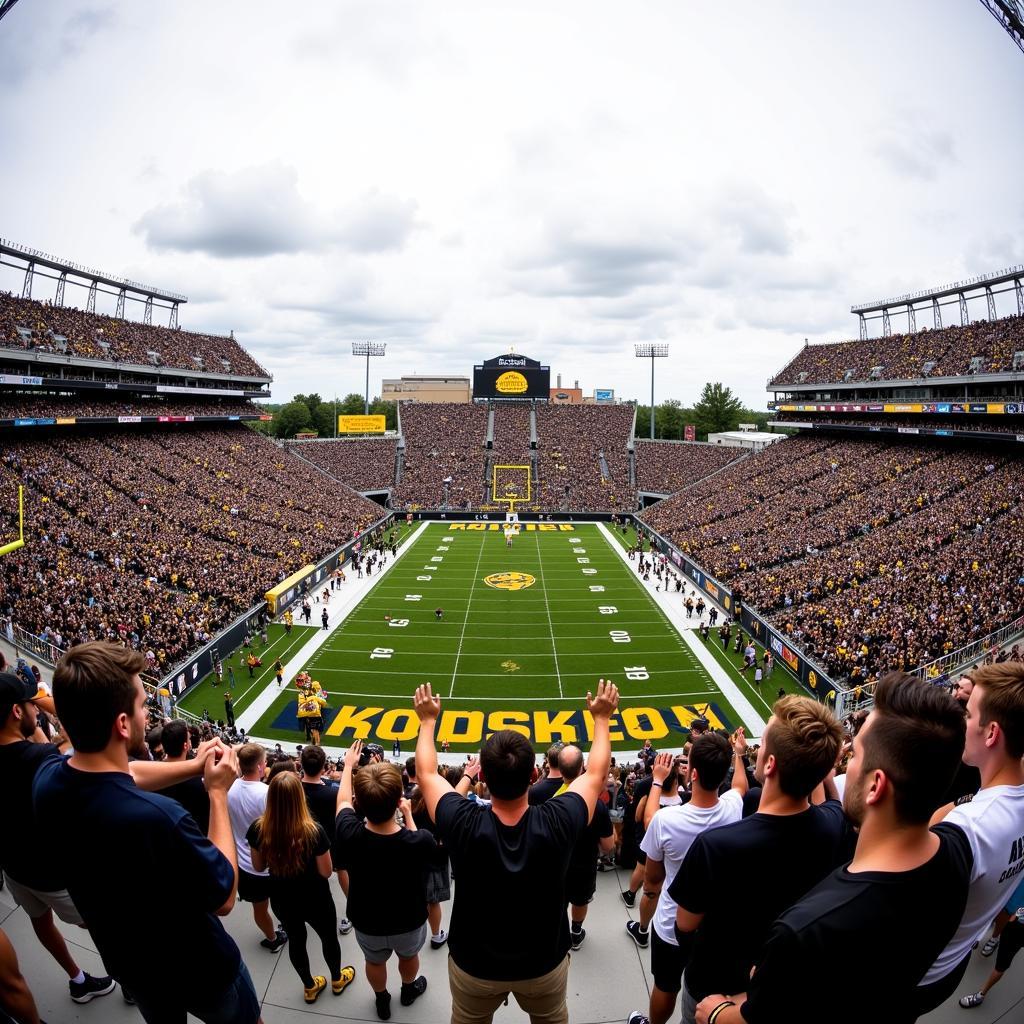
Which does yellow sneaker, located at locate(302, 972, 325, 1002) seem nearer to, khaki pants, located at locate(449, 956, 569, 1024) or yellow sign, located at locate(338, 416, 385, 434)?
khaki pants, located at locate(449, 956, 569, 1024)

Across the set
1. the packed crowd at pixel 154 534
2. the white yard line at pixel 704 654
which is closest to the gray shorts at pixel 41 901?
the white yard line at pixel 704 654

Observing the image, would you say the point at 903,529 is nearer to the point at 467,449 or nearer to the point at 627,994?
the point at 627,994

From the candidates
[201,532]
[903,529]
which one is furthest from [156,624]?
[903,529]

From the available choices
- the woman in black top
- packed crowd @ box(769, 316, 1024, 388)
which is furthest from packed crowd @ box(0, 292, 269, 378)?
packed crowd @ box(769, 316, 1024, 388)

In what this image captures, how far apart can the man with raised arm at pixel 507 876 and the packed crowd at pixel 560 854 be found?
1cm

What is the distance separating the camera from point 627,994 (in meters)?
4.63

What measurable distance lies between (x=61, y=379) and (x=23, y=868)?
3900 cm

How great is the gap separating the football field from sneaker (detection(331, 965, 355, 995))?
13.0 meters

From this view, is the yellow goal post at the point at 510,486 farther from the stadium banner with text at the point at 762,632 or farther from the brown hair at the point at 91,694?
the brown hair at the point at 91,694

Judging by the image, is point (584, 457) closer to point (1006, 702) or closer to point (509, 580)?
point (509, 580)

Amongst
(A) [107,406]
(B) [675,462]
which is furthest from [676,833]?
(B) [675,462]

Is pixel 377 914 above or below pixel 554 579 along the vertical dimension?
above

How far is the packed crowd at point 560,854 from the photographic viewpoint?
2090 mm

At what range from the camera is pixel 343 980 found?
463 centimetres
